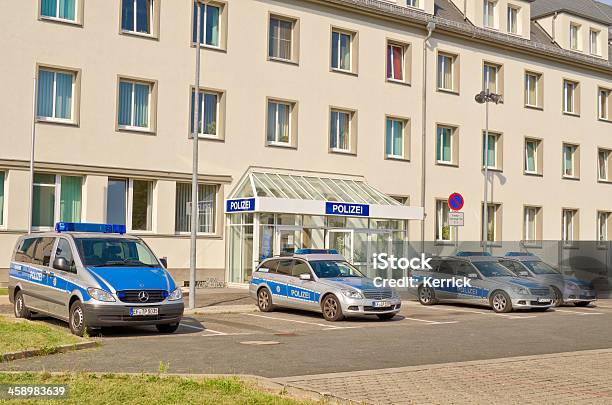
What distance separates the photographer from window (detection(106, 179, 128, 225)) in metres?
28.7

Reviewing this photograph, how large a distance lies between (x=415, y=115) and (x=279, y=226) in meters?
9.98

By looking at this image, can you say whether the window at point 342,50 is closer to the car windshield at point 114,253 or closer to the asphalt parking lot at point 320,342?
the asphalt parking lot at point 320,342

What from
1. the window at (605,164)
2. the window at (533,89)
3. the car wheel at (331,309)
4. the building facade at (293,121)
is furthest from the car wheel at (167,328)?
the window at (605,164)

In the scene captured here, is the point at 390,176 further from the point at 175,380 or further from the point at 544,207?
the point at 175,380

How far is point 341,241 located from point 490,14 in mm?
15983

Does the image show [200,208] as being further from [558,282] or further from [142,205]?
[558,282]

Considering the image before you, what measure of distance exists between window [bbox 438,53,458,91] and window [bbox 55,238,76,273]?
24.8m

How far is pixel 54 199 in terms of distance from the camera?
1081 inches

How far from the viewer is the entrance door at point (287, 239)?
1179 inches

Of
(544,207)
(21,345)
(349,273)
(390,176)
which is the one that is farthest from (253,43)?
(21,345)

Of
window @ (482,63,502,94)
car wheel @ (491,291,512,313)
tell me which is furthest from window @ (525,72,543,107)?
car wheel @ (491,291,512,313)

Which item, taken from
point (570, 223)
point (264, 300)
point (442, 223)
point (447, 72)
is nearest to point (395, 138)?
A: point (447, 72)

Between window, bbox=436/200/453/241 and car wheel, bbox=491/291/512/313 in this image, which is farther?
window, bbox=436/200/453/241

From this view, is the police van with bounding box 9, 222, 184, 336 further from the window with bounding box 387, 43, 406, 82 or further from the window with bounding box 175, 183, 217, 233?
the window with bounding box 387, 43, 406, 82
